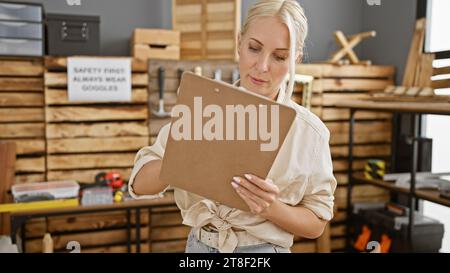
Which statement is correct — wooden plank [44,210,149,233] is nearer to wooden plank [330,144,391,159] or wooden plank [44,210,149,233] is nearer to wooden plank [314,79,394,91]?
wooden plank [330,144,391,159]

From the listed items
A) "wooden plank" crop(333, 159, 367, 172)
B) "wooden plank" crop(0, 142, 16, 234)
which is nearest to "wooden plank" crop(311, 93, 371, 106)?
"wooden plank" crop(333, 159, 367, 172)

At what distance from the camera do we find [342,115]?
97.3 inches

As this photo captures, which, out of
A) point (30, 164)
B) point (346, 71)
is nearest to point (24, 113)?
point (30, 164)

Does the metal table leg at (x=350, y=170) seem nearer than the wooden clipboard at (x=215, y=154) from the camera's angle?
No

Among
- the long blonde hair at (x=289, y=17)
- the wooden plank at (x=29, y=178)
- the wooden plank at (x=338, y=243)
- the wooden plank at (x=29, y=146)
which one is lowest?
the wooden plank at (x=338, y=243)

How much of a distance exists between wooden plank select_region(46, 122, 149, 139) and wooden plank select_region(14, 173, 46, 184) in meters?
0.20

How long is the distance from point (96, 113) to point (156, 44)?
1.48 feet

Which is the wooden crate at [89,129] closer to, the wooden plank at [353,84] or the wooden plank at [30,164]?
the wooden plank at [30,164]

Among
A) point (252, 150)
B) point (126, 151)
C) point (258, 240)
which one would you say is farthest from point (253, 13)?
point (126, 151)

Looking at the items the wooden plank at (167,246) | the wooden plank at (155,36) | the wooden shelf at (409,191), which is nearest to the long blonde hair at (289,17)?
the wooden shelf at (409,191)

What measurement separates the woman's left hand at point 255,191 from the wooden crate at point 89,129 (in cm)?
169

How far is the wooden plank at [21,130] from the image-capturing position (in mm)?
2061

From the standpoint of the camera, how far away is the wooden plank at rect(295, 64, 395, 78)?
2365 millimetres
